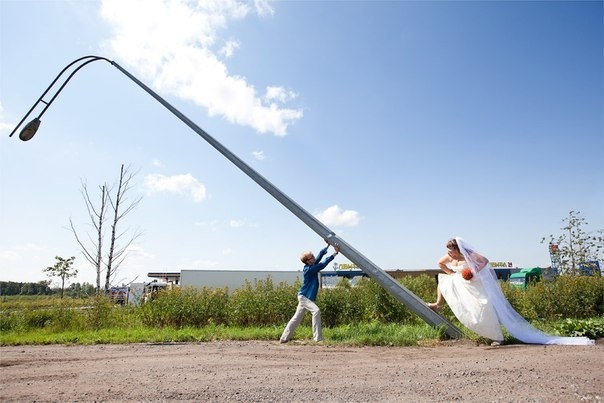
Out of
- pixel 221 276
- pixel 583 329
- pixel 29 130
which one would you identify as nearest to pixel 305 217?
pixel 583 329

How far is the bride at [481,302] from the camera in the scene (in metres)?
6.25

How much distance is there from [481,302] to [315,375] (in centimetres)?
351

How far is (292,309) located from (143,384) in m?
6.07

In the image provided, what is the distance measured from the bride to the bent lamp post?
56cm

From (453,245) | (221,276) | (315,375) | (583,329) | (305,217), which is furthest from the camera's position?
(221,276)

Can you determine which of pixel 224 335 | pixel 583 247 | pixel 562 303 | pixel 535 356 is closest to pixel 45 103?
pixel 224 335

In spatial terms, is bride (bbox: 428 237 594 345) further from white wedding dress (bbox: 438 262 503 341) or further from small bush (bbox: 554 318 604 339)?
small bush (bbox: 554 318 604 339)

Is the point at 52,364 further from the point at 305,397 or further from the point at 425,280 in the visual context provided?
the point at 425,280

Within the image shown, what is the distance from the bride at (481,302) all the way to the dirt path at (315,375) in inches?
14.3

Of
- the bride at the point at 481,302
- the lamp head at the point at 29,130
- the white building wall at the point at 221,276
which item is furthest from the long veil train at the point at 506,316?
the white building wall at the point at 221,276

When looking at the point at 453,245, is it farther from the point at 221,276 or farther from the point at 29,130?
the point at 221,276

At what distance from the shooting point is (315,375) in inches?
169

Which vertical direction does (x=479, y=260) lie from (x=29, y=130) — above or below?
below

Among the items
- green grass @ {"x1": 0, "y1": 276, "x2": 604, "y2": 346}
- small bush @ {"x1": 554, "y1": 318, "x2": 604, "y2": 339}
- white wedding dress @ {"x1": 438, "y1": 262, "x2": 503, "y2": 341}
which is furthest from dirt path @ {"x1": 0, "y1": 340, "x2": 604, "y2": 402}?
green grass @ {"x1": 0, "y1": 276, "x2": 604, "y2": 346}
